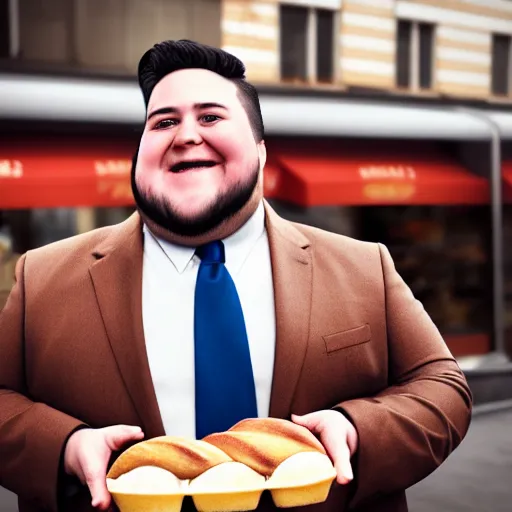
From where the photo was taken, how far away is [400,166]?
6961 mm

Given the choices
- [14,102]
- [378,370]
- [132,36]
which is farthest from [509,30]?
[378,370]

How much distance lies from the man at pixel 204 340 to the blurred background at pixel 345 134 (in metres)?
3.70

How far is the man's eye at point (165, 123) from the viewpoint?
5.29ft

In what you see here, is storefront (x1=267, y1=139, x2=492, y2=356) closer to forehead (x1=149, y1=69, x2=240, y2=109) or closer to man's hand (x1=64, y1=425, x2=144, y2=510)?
forehead (x1=149, y1=69, x2=240, y2=109)

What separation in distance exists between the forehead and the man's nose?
49 millimetres

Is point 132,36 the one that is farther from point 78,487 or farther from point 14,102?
point 78,487

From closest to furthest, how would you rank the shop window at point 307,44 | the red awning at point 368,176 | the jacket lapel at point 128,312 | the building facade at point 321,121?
the jacket lapel at point 128,312 < the building facade at point 321,121 < the red awning at point 368,176 < the shop window at point 307,44

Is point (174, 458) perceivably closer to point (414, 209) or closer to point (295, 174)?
point (295, 174)

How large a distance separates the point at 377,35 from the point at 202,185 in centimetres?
723

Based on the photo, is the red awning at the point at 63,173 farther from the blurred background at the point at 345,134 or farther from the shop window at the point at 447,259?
the shop window at the point at 447,259

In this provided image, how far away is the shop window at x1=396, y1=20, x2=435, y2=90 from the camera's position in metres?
8.65

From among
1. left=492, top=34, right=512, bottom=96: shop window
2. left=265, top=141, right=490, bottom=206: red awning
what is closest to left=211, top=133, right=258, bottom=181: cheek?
left=265, top=141, right=490, bottom=206: red awning

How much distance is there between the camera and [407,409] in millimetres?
1661

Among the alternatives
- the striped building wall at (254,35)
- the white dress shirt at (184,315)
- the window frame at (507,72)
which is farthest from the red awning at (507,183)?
the white dress shirt at (184,315)
